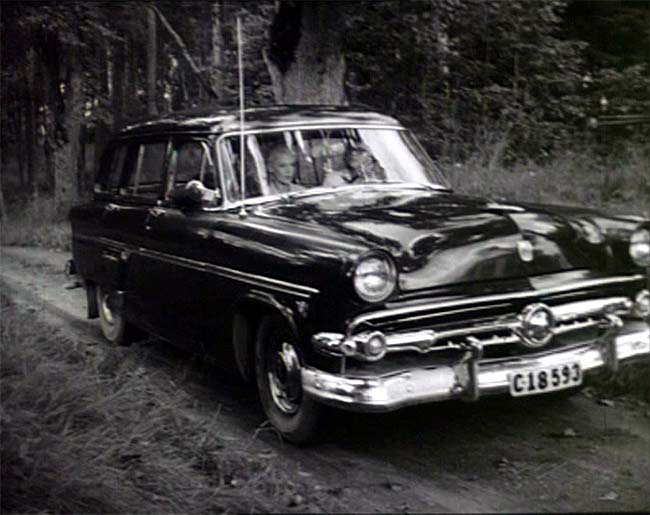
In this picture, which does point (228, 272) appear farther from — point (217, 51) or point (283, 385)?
point (217, 51)

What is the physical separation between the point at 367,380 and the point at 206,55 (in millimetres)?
12877

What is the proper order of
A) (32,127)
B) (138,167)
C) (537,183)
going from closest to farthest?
1. (138,167)
2. (537,183)
3. (32,127)

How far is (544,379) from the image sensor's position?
396cm

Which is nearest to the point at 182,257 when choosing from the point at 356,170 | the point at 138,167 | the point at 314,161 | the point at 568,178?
the point at 314,161

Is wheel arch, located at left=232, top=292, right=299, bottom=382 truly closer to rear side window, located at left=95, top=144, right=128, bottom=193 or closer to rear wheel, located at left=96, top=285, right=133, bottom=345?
rear wheel, located at left=96, top=285, right=133, bottom=345

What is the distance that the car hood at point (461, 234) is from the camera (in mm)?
4004

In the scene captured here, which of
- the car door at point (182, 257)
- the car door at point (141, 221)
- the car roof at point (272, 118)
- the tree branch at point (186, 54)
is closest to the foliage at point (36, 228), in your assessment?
the car door at point (141, 221)

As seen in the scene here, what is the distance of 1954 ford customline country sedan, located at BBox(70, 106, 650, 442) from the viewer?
389 cm

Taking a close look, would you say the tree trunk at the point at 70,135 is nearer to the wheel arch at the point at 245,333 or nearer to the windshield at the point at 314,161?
the windshield at the point at 314,161

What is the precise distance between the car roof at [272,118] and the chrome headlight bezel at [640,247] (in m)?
1.74

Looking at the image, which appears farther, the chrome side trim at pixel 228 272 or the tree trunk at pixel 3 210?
the tree trunk at pixel 3 210

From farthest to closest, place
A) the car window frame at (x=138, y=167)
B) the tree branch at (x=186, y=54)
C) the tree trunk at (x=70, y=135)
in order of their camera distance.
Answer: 1. the tree branch at (x=186, y=54)
2. the tree trunk at (x=70, y=135)
3. the car window frame at (x=138, y=167)

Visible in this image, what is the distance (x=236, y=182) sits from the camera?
5098 millimetres

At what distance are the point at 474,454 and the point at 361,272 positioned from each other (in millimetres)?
996
